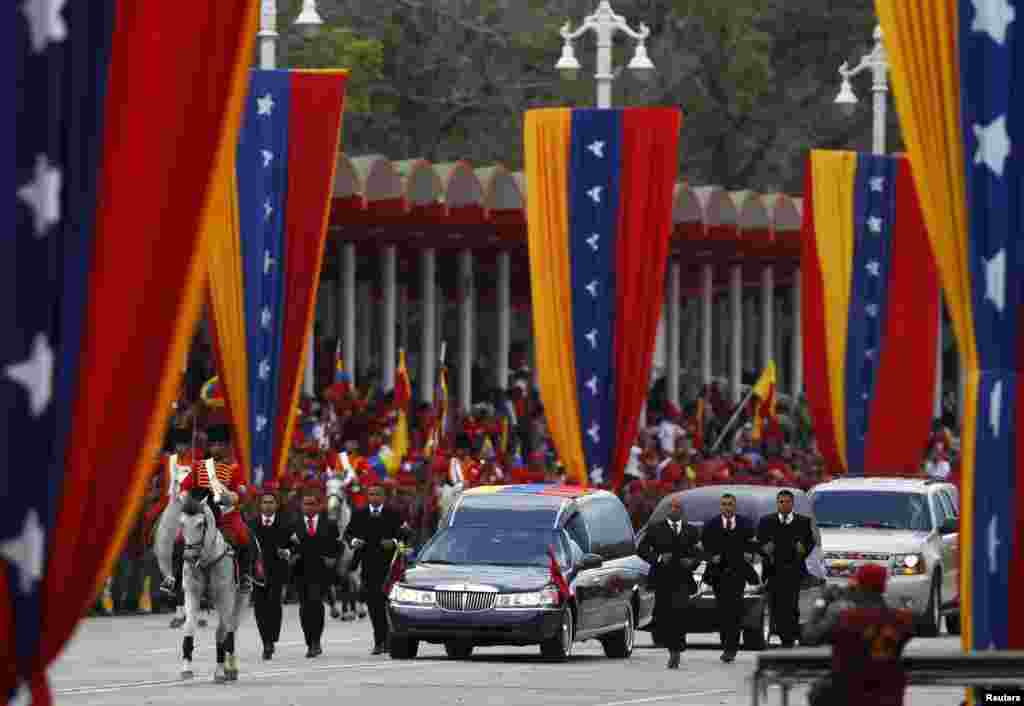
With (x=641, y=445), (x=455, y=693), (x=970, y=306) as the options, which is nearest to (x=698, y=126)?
(x=641, y=445)

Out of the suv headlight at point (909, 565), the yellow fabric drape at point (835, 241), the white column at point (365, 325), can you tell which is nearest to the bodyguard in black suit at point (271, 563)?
the suv headlight at point (909, 565)

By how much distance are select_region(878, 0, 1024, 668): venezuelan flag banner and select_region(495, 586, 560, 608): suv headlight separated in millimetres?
10136

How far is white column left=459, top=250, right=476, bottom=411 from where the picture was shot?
4778 centimetres

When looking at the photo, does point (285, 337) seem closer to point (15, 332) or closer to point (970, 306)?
point (970, 306)

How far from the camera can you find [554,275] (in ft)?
104

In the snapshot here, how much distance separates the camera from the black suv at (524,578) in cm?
2547

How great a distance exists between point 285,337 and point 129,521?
1644cm

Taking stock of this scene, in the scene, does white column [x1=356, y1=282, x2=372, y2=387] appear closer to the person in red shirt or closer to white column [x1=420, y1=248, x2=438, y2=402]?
white column [x1=420, y1=248, x2=438, y2=402]

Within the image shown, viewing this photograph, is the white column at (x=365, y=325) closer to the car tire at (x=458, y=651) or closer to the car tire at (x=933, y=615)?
the car tire at (x=933, y=615)

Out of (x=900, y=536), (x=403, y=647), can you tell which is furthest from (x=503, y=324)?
(x=403, y=647)

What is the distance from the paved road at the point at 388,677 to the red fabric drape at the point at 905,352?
264 inches

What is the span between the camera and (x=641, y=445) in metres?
42.6

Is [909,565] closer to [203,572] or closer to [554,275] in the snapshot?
[554,275]

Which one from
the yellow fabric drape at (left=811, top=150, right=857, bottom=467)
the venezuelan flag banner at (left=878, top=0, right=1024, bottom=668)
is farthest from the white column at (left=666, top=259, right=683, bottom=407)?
the venezuelan flag banner at (left=878, top=0, right=1024, bottom=668)
